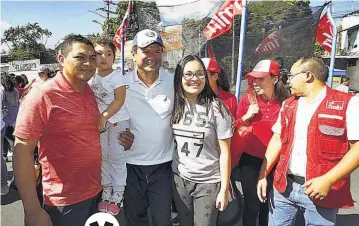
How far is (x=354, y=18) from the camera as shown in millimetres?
29422

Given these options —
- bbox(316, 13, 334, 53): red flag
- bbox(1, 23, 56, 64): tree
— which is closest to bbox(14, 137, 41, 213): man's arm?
bbox(316, 13, 334, 53): red flag

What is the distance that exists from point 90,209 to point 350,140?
1758 mm

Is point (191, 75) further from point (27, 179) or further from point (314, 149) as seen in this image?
point (27, 179)

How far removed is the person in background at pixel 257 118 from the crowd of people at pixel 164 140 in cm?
1

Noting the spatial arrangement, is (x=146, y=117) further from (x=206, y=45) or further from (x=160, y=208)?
(x=206, y=45)

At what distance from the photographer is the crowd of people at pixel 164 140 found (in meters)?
1.90

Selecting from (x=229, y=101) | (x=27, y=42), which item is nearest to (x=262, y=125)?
(x=229, y=101)

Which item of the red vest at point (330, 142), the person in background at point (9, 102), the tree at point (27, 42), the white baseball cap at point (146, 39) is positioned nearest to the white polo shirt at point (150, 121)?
the white baseball cap at point (146, 39)

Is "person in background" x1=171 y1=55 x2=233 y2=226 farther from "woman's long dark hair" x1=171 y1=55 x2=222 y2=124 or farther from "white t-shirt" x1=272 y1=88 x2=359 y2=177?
"white t-shirt" x1=272 y1=88 x2=359 y2=177

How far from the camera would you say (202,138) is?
2.22 m

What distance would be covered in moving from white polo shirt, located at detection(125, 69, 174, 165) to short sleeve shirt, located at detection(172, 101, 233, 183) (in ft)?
0.39

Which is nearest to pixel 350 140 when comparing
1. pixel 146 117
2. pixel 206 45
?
pixel 146 117

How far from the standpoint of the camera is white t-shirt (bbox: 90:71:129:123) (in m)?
2.33

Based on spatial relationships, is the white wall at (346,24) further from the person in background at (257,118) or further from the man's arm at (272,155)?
the man's arm at (272,155)
